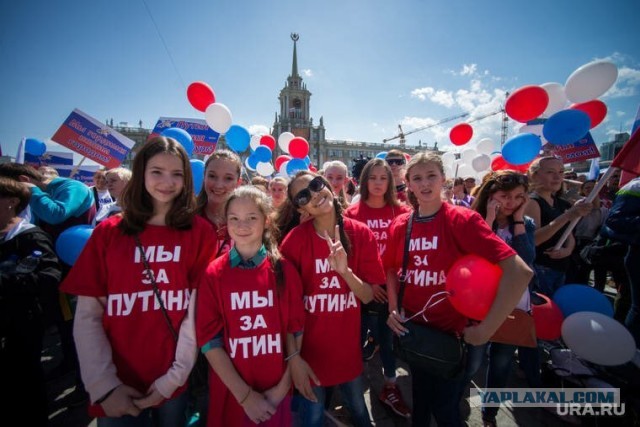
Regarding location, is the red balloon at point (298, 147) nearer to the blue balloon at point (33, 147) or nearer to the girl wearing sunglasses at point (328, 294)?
the girl wearing sunglasses at point (328, 294)

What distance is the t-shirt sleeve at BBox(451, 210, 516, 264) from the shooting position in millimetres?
1469

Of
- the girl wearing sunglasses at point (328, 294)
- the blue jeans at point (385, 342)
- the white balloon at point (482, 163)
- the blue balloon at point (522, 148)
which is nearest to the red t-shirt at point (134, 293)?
the girl wearing sunglasses at point (328, 294)

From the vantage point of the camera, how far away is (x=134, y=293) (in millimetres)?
1426

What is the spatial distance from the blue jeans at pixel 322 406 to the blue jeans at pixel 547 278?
2.29 metres

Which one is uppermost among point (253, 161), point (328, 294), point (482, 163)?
point (253, 161)

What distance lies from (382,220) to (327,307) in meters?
1.24

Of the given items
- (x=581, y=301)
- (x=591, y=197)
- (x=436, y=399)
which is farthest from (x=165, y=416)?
(x=591, y=197)

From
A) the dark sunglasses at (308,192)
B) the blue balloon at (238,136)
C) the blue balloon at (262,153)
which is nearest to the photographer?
the dark sunglasses at (308,192)

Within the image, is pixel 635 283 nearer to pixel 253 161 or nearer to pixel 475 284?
pixel 475 284

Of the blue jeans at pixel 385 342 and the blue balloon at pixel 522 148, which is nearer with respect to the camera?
the blue jeans at pixel 385 342

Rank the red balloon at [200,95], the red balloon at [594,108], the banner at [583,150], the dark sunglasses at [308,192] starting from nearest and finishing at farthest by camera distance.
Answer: the dark sunglasses at [308,192]
the red balloon at [594,108]
the red balloon at [200,95]
the banner at [583,150]

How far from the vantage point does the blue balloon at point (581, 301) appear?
2.41m

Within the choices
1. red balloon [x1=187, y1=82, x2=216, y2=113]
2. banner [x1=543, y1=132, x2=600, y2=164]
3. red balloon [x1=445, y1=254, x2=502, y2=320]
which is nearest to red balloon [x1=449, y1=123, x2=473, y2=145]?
banner [x1=543, y1=132, x2=600, y2=164]

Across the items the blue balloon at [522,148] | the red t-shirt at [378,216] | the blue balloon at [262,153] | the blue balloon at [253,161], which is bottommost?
the red t-shirt at [378,216]
